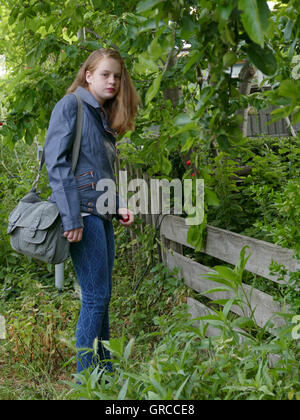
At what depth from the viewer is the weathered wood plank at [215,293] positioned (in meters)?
2.96

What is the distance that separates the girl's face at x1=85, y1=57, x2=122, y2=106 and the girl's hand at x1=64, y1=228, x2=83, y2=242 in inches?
29.7

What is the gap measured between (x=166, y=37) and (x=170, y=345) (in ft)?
4.05

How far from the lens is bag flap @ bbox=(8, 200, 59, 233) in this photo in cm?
274

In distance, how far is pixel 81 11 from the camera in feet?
12.4

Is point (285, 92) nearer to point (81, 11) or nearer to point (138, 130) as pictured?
point (138, 130)

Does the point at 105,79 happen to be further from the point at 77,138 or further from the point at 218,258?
the point at 218,258

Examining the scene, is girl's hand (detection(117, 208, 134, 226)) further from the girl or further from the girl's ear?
the girl's ear

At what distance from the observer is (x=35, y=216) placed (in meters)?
2.77

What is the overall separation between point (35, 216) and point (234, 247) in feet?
4.24

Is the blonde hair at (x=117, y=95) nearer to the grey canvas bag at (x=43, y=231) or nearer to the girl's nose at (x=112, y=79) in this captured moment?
the girl's nose at (x=112, y=79)

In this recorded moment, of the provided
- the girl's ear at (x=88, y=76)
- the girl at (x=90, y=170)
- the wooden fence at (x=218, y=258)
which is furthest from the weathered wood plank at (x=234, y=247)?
the girl's ear at (x=88, y=76)

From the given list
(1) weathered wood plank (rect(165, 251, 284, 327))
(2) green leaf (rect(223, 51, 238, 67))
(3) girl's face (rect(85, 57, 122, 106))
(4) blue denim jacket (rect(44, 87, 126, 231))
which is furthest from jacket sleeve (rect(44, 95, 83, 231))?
(2) green leaf (rect(223, 51, 238, 67))

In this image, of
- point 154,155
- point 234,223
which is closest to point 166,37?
point 154,155
